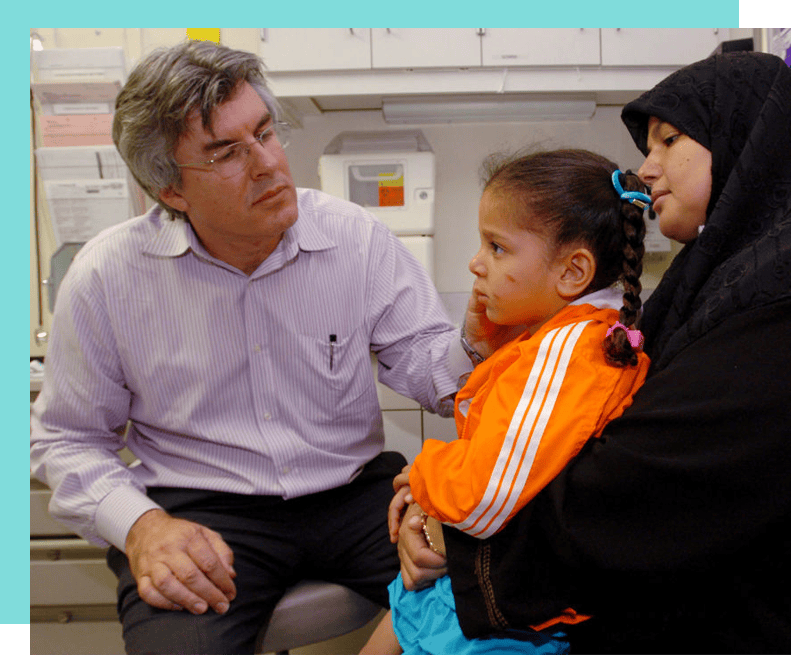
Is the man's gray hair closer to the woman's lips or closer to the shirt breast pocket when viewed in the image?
the shirt breast pocket

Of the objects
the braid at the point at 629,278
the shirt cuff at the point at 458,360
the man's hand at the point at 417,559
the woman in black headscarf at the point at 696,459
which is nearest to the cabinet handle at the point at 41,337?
the shirt cuff at the point at 458,360

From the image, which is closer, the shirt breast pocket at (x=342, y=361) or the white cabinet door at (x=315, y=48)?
the shirt breast pocket at (x=342, y=361)

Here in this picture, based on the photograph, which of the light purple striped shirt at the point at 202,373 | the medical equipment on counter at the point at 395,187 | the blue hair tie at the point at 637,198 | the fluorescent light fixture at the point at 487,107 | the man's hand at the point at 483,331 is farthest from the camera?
the fluorescent light fixture at the point at 487,107

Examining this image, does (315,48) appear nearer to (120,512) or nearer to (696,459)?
(120,512)

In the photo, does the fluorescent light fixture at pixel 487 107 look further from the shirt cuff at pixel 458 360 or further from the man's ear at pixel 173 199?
the shirt cuff at pixel 458 360

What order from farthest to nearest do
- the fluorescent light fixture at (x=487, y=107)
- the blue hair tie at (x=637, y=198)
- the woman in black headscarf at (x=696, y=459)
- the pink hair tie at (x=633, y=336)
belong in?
the fluorescent light fixture at (x=487, y=107) → the blue hair tie at (x=637, y=198) → the pink hair tie at (x=633, y=336) → the woman in black headscarf at (x=696, y=459)

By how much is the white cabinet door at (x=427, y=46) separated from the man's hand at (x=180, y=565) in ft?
5.24

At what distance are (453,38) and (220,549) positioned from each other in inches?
67.1

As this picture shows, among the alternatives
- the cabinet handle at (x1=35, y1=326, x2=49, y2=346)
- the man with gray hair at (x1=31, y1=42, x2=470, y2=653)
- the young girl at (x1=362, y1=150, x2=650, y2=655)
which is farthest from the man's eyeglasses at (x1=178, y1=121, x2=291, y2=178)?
the cabinet handle at (x1=35, y1=326, x2=49, y2=346)

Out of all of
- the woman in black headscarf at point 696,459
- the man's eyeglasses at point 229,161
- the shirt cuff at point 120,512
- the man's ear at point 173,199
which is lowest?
the shirt cuff at point 120,512

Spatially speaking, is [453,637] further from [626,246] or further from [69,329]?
[69,329]

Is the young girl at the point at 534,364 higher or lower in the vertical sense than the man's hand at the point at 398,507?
higher

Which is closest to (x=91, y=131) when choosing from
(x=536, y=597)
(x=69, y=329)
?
(x=69, y=329)

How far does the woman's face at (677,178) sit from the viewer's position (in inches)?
30.2
